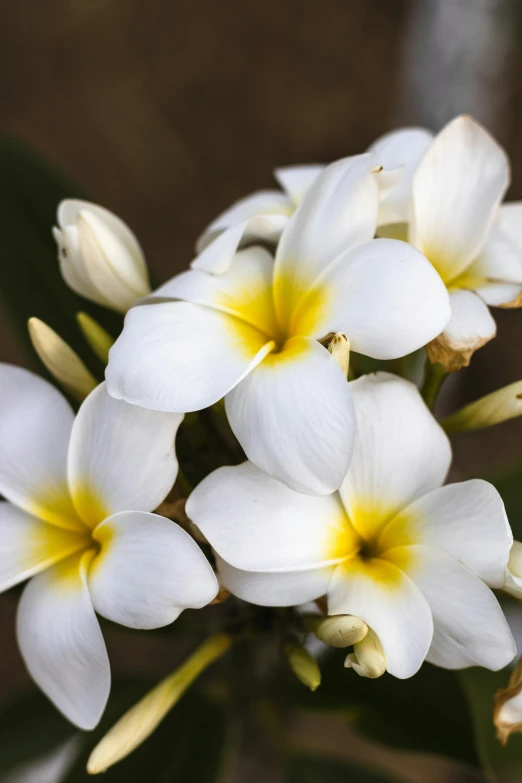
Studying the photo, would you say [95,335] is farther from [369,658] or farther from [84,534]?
[369,658]

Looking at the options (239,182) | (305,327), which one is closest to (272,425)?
(305,327)

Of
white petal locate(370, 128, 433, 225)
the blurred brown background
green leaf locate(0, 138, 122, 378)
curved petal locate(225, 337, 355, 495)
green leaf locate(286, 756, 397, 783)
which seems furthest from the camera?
the blurred brown background

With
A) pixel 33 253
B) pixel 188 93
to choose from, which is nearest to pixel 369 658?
pixel 33 253

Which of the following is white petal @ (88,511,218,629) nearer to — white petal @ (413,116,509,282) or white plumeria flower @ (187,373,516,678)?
white plumeria flower @ (187,373,516,678)

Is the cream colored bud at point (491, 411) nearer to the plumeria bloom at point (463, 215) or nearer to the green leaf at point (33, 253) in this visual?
the plumeria bloom at point (463, 215)

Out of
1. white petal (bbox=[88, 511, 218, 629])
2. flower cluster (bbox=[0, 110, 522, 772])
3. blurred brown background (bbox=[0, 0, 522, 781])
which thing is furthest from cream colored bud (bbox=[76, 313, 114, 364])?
blurred brown background (bbox=[0, 0, 522, 781])

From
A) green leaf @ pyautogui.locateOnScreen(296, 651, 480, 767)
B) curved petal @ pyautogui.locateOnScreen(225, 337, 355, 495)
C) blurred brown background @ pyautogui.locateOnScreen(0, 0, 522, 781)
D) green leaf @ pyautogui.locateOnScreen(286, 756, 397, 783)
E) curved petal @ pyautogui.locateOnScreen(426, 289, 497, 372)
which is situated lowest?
green leaf @ pyautogui.locateOnScreen(286, 756, 397, 783)

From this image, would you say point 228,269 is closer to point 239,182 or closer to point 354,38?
point 239,182
